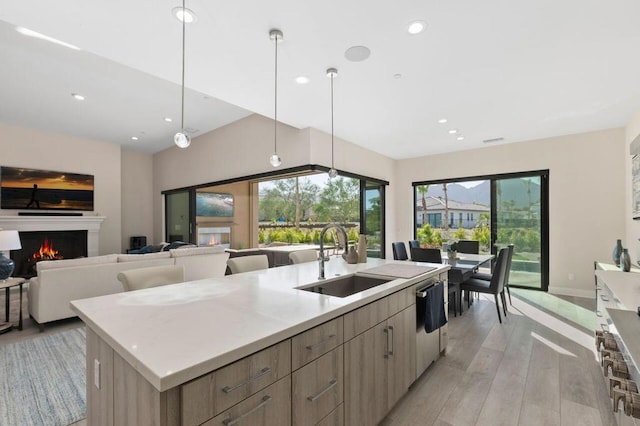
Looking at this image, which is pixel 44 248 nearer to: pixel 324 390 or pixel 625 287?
pixel 324 390

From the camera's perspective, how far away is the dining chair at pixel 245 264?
269 centimetres

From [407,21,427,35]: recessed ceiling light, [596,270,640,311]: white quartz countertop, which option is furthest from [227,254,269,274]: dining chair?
[596,270,640,311]: white quartz countertop

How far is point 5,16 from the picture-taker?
2.13m

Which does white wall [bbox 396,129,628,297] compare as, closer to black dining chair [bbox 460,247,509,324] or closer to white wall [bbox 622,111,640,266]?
white wall [bbox 622,111,640,266]

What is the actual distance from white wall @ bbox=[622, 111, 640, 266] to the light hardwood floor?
1.17m

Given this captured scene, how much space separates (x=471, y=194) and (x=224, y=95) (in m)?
5.26

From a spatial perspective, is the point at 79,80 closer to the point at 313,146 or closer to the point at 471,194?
the point at 313,146

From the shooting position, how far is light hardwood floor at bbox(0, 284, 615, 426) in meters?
1.99

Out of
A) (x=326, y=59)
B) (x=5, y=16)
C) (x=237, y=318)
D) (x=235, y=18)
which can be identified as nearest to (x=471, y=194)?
(x=326, y=59)

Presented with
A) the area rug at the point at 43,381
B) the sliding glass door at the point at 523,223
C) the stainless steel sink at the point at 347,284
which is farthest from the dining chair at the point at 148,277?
the sliding glass door at the point at 523,223

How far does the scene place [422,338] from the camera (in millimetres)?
2340

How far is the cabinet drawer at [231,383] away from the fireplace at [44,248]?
760cm

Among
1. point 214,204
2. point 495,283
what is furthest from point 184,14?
point 214,204

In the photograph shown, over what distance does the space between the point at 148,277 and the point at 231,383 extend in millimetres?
1518
